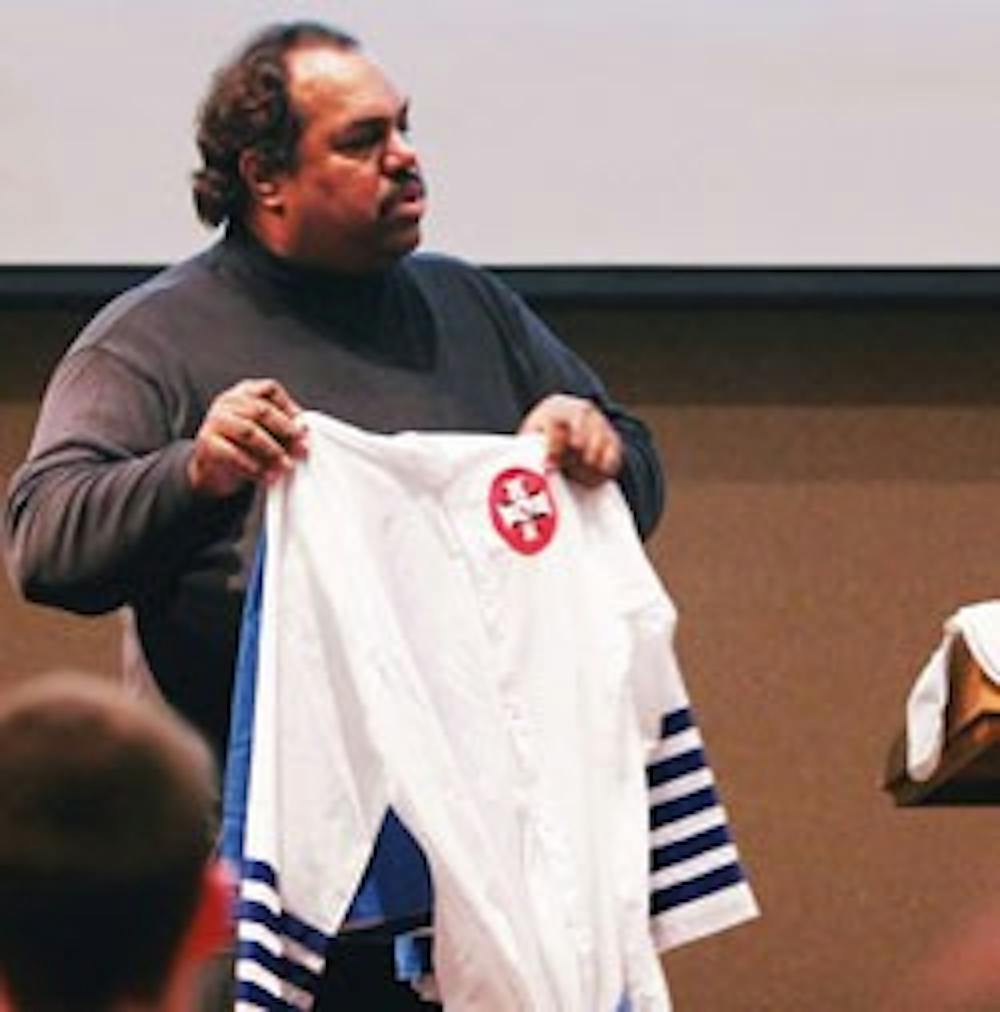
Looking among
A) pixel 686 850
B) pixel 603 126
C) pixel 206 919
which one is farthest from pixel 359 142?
pixel 206 919

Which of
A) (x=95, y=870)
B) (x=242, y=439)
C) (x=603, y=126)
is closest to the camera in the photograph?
(x=95, y=870)

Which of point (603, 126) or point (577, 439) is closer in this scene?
point (577, 439)

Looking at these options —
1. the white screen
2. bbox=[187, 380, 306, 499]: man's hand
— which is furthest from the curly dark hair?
the white screen

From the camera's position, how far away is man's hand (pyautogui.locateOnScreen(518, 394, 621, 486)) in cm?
282

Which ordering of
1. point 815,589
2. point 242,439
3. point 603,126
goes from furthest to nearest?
point 815,589, point 603,126, point 242,439

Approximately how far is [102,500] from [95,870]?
1.18 meters

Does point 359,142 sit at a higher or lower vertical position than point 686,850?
higher

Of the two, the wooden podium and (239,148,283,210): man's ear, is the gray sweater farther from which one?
the wooden podium

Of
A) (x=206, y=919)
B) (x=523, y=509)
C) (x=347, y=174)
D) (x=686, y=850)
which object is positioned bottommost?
(x=206, y=919)

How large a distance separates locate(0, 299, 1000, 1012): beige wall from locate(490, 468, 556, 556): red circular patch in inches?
50.1

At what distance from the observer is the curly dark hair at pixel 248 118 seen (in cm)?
296

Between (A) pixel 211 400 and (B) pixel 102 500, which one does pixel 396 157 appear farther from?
(B) pixel 102 500

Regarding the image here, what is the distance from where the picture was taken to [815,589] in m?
4.13

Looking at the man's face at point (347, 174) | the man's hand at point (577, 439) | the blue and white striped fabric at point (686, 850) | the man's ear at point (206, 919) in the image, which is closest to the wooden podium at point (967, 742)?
the blue and white striped fabric at point (686, 850)
